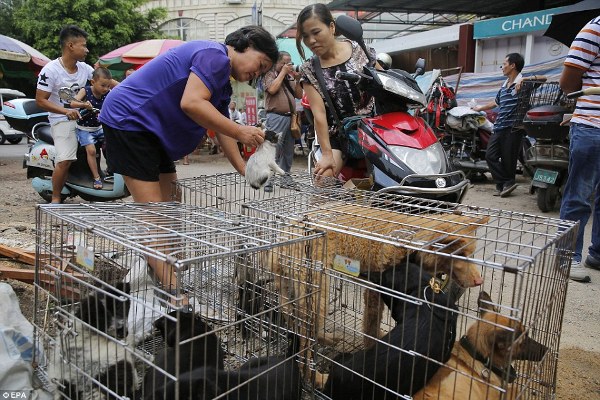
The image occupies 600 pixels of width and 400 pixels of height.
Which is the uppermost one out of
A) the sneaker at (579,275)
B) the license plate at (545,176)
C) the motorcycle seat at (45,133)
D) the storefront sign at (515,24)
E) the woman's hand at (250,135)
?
the storefront sign at (515,24)

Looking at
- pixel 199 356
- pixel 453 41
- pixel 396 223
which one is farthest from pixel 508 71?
pixel 453 41

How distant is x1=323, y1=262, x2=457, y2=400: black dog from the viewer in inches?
67.0

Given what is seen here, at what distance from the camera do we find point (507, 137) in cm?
624

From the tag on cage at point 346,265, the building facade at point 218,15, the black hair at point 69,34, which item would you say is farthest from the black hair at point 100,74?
the building facade at point 218,15

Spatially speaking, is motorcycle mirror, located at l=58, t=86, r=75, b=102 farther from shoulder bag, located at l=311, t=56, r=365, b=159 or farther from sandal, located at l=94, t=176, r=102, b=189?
shoulder bag, located at l=311, t=56, r=365, b=159

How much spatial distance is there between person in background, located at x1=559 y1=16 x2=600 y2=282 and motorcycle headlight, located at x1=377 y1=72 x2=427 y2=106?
1.22 metres

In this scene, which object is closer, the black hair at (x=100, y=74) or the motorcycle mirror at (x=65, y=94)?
the motorcycle mirror at (x=65, y=94)

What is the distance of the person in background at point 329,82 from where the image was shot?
298 centimetres

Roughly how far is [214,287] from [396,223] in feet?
3.25

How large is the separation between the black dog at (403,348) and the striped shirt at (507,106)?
499 centimetres

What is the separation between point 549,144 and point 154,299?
195 inches

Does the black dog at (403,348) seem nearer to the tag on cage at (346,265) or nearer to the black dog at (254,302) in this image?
the tag on cage at (346,265)

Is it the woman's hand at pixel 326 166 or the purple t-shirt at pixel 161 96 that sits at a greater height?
the purple t-shirt at pixel 161 96

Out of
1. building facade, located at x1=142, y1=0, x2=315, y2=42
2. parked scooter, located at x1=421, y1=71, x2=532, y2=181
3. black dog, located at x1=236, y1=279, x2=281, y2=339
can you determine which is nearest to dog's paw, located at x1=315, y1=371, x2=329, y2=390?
black dog, located at x1=236, y1=279, x2=281, y2=339
